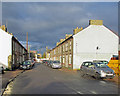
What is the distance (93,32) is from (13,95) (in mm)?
21092

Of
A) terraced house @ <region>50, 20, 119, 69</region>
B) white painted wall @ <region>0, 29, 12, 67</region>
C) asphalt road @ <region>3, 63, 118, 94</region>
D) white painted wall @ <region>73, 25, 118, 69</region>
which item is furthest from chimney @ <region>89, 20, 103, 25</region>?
asphalt road @ <region>3, 63, 118, 94</region>

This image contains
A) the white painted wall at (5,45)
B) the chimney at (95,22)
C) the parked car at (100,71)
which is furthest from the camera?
the chimney at (95,22)

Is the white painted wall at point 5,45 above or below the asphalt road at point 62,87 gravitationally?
above

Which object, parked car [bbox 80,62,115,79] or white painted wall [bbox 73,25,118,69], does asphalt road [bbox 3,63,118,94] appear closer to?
parked car [bbox 80,62,115,79]

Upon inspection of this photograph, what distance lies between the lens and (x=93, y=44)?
25953 millimetres

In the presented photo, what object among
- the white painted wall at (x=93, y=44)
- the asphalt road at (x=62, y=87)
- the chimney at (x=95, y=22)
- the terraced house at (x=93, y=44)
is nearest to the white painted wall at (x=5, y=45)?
the terraced house at (x=93, y=44)

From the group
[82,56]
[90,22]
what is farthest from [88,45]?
[90,22]

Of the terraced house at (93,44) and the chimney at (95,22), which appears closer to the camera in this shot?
the terraced house at (93,44)

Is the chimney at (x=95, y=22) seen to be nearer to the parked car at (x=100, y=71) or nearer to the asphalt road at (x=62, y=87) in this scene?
the parked car at (x=100, y=71)

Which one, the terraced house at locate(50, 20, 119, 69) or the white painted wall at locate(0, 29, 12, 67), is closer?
the white painted wall at locate(0, 29, 12, 67)

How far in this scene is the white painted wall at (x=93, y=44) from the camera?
25688 mm

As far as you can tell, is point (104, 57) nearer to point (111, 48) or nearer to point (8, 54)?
point (111, 48)

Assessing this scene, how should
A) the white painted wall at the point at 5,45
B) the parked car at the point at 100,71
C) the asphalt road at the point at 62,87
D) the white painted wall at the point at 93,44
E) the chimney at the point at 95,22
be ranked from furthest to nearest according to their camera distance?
the chimney at the point at 95,22
the white painted wall at the point at 93,44
the white painted wall at the point at 5,45
the parked car at the point at 100,71
the asphalt road at the point at 62,87

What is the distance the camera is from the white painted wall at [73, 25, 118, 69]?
25688 mm
